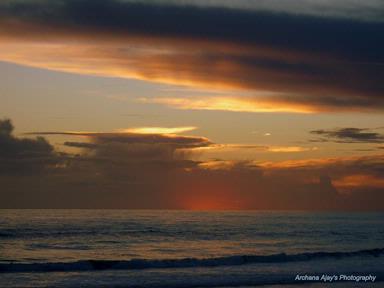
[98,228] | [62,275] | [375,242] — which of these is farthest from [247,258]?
[98,228]

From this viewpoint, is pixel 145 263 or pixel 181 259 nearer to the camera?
pixel 145 263

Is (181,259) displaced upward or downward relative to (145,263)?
upward

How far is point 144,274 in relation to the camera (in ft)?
107

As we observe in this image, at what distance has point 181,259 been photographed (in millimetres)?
38906

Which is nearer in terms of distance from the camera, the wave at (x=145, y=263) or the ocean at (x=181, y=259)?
the ocean at (x=181, y=259)

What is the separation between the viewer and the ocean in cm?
2981

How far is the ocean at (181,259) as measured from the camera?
29.8 m

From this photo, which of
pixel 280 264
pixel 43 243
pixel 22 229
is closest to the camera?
pixel 280 264

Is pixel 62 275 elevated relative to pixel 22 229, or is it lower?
lower

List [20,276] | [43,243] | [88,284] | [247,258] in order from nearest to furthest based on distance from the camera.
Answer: [88,284] → [20,276] → [247,258] → [43,243]

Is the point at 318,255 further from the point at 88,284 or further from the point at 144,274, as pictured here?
the point at 88,284

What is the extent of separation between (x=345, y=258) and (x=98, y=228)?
104 ft

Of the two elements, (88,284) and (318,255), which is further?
(318,255)

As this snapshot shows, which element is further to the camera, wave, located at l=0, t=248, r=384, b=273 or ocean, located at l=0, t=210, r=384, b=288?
wave, located at l=0, t=248, r=384, b=273
